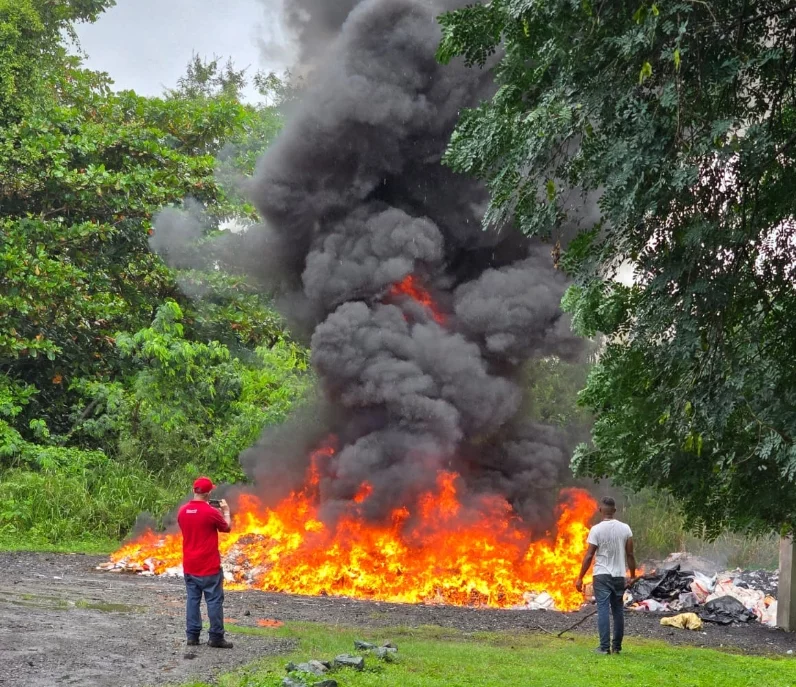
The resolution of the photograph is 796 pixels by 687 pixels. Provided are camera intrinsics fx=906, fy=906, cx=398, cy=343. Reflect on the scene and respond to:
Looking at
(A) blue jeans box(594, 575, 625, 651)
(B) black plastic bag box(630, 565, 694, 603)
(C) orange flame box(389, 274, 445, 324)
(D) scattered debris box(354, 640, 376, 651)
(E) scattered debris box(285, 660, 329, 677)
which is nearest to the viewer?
(E) scattered debris box(285, 660, 329, 677)

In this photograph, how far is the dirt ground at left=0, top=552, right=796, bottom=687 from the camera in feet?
21.5

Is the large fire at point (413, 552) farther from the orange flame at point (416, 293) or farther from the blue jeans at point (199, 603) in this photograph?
the blue jeans at point (199, 603)

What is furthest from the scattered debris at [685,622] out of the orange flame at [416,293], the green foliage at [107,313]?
the green foliage at [107,313]

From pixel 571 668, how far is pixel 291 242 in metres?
10.7

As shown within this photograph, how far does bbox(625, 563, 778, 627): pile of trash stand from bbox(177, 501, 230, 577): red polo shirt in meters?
7.56

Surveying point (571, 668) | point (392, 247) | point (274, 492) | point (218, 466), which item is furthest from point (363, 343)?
point (571, 668)

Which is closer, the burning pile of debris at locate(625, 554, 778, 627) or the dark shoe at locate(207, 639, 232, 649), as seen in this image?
the dark shoe at locate(207, 639, 232, 649)

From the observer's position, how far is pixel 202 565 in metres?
7.80

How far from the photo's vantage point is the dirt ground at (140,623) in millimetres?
6559

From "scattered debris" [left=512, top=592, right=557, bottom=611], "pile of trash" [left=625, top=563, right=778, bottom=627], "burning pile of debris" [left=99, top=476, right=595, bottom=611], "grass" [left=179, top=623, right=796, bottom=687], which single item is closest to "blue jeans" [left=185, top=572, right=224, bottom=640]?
"grass" [left=179, top=623, right=796, bottom=687]

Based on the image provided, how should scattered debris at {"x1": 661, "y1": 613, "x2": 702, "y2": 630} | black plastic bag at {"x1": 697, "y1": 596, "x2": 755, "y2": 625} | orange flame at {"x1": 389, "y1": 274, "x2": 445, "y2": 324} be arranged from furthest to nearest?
orange flame at {"x1": 389, "y1": 274, "x2": 445, "y2": 324}, black plastic bag at {"x1": 697, "y1": 596, "x2": 755, "y2": 625}, scattered debris at {"x1": 661, "y1": 613, "x2": 702, "y2": 630}

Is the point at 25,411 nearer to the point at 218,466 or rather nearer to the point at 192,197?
the point at 218,466

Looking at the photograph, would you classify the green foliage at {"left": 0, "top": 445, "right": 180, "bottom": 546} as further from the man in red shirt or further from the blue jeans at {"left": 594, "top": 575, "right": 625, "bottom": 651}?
the blue jeans at {"left": 594, "top": 575, "right": 625, "bottom": 651}

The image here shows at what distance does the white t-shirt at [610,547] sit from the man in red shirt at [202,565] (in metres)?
3.52
